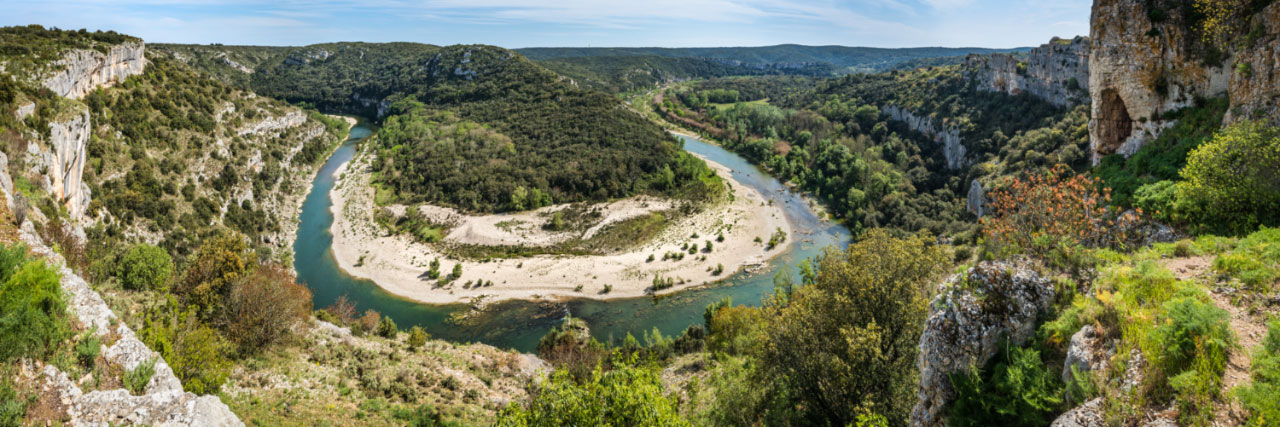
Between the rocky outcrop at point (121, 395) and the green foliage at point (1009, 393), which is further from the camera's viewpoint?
the rocky outcrop at point (121, 395)

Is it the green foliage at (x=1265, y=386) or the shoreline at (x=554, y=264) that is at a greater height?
the green foliage at (x=1265, y=386)

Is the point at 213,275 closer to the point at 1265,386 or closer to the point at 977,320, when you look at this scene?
the point at 977,320

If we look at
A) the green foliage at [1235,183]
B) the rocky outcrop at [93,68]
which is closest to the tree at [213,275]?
the rocky outcrop at [93,68]

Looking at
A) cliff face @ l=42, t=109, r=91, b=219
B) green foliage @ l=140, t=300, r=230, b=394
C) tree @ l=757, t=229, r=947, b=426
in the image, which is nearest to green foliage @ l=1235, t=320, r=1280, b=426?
tree @ l=757, t=229, r=947, b=426

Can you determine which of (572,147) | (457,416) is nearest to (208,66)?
(572,147)

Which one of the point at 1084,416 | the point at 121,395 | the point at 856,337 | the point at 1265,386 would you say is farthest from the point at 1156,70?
the point at 121,395

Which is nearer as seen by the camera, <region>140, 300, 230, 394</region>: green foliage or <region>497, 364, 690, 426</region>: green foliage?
<region>497, 364, 690, 426</region>: green foliage

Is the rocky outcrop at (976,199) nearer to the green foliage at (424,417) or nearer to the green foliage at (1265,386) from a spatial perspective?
the green foliage at (1265,386)

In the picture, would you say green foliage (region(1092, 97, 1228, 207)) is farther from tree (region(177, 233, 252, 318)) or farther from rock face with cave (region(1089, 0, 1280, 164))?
tree (region(177, 233, 252, 318))
